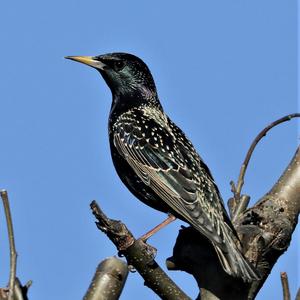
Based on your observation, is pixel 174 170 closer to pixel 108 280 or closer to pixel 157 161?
pixel 157 161

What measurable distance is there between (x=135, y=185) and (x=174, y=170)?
1.43 feet

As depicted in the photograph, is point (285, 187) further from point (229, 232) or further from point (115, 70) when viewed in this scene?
point (115, 70)

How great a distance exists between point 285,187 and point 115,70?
7.87ft

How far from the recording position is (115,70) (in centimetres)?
838

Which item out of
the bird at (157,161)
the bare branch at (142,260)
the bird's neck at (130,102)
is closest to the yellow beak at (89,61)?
the bird at (157,161)

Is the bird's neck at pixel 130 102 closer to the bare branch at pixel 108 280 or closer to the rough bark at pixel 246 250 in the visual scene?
the rough bark at pixel 246 250

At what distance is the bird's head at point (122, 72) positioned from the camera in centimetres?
830

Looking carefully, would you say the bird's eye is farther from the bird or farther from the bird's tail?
the bird's tail

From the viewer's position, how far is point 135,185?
7.34 meters

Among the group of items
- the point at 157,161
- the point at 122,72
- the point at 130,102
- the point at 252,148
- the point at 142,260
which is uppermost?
the point at 122,72

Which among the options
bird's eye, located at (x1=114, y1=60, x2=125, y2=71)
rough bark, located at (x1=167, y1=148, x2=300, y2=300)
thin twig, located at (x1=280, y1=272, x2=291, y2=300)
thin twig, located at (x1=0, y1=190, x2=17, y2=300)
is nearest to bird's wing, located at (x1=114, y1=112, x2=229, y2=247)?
rough bark, located at (x1=167, y1=148, x2=300, y2=300)

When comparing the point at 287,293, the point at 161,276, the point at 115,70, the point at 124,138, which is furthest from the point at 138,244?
the point at 115,70

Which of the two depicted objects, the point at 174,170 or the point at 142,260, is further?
the point at 174,170

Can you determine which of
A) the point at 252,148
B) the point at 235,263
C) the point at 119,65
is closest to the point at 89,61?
the point at 119,65
